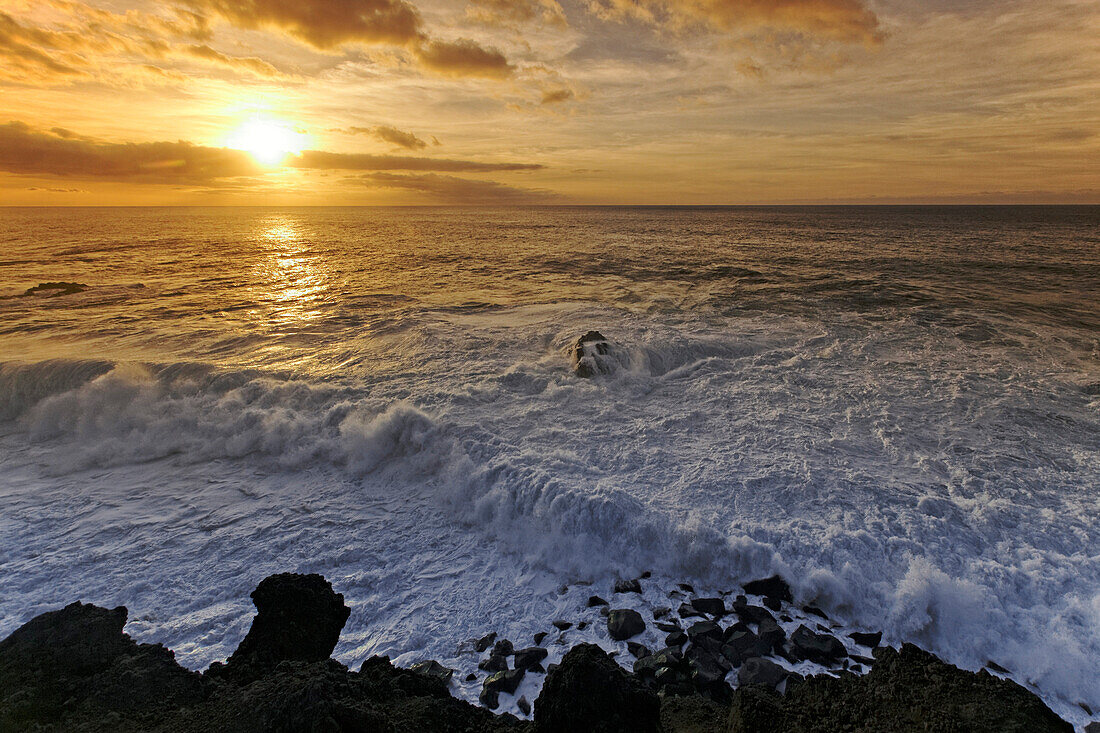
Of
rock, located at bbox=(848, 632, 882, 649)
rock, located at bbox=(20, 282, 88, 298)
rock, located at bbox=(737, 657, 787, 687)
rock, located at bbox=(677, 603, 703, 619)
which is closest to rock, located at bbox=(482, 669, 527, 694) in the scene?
rock, located at bbox=(677, 603, 703, 619)

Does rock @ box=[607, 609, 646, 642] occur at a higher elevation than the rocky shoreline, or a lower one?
lower

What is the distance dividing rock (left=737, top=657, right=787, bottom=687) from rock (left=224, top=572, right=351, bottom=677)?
10.4 feet

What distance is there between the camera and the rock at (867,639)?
4629mm

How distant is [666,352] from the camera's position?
40.9ft

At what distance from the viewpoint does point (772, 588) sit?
17.2ft

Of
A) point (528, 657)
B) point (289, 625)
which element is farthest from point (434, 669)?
point (289, 625)

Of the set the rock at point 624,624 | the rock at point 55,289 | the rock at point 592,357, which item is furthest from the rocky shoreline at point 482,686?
the rock at point 55,289

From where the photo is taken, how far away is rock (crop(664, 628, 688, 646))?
4.56m

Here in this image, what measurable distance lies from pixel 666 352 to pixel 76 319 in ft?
60.8

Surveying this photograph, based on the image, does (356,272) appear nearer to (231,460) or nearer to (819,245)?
(231,460)

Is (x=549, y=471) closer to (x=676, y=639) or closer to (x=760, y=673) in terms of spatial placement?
(x=676, y=639)

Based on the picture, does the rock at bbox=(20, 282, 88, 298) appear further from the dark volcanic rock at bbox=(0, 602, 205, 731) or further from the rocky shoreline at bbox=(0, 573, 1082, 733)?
the rocky shoreline at bbox=(0, 573, 1082, 733)

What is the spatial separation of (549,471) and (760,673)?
3641mm

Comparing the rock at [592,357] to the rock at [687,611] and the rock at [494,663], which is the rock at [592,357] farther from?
the rock at [494,663]
